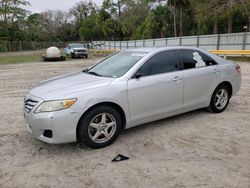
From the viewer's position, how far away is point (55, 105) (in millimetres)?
3439

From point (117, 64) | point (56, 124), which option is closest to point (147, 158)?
point (56, 124)

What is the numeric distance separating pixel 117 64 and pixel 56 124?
1734 millimetres

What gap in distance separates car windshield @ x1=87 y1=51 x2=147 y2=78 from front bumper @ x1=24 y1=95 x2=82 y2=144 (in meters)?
1.09

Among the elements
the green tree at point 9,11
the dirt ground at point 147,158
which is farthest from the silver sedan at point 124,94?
the green tree at point 9,11

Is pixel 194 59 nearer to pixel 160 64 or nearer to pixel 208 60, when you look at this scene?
pixel 208 60

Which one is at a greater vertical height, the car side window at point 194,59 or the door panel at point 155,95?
the car side window at point 194,59

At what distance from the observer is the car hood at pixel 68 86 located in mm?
3559

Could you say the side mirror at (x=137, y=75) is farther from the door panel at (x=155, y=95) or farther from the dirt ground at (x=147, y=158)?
the dirt ground at (x=147, y=158)

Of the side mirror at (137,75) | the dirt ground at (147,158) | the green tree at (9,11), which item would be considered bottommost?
the dirt ground at (147,158)

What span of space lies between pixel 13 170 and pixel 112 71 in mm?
2215

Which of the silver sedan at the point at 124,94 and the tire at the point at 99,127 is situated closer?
the silver sedan at the point at 124,94

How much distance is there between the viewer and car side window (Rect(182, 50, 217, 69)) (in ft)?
15.7

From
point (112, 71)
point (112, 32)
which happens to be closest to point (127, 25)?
point (112, 32)

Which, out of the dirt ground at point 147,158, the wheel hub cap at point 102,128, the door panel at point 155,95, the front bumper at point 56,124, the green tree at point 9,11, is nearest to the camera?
the dirt ground at point 147,158
